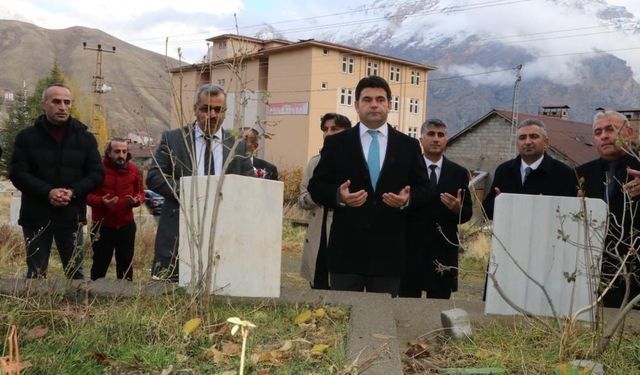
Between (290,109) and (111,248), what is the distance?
132 ft

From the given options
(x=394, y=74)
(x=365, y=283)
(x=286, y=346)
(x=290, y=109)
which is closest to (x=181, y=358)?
(x=286, y=346)

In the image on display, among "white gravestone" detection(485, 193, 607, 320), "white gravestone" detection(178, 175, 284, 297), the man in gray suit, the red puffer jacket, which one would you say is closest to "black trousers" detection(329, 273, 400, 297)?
"white gravestone" detection(178, 175, 284, 297)

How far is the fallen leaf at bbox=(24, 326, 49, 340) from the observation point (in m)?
2.73

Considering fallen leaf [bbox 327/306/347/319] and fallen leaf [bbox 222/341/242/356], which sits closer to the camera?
fallen leaf [bbox 222/341/242/356]

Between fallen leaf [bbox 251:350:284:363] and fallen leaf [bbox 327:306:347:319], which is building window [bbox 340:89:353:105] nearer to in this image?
fallen leaf [bbox 327:306:347:319]

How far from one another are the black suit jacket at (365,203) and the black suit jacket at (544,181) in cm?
82

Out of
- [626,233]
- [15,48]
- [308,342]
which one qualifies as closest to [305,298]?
[308,342]

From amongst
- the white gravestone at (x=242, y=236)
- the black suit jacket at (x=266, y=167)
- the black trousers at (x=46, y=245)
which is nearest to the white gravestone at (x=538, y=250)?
the white gravestone at (x=242, y=236)

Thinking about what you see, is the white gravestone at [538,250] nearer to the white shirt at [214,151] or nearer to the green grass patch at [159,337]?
the green grass patch at [159,337]

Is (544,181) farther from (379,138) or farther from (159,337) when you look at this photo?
(159,337)

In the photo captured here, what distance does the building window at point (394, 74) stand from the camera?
49.6 metres

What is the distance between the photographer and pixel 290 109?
45656 mm

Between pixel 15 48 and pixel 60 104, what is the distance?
22089cm

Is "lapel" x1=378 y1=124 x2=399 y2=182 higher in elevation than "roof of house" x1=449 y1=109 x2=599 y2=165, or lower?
lower
